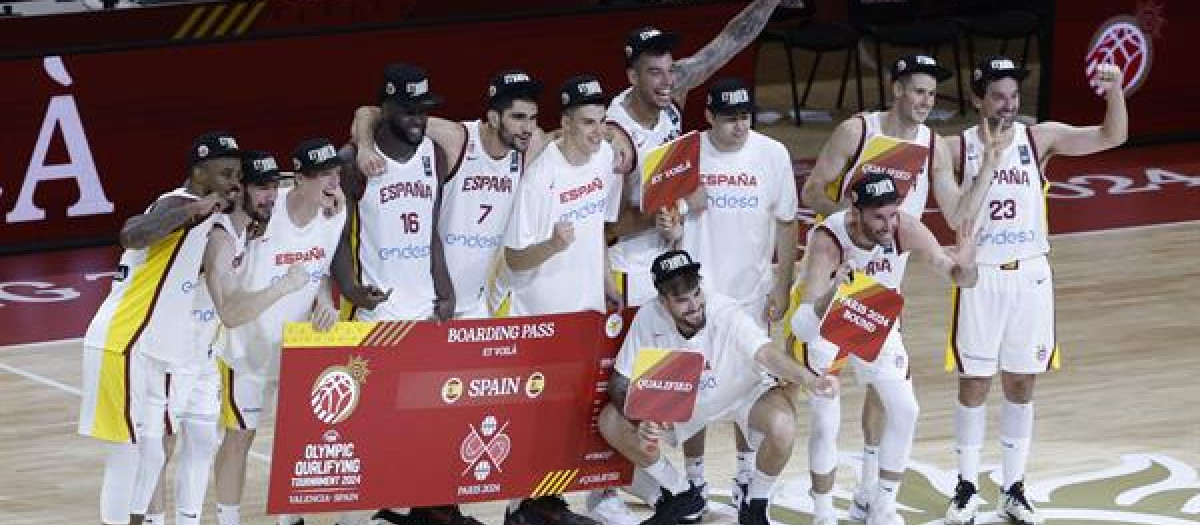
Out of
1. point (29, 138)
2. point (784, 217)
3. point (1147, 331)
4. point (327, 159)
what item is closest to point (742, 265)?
point (784, 217)

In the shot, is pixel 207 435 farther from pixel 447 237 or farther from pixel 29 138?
pixel 29 138

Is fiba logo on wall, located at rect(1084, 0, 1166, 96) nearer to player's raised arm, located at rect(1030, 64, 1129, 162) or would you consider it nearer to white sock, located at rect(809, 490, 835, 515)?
player's raised arm, located at rect(1030, 64, 1129, 162)

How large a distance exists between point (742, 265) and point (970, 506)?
1689 millimetres

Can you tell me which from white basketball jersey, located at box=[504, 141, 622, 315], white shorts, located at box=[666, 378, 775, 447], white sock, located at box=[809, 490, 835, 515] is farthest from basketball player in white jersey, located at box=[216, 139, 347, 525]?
white sock, located at box=[809, 490, 835, 515]

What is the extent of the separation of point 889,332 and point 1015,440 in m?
1.21

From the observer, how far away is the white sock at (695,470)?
14203mm

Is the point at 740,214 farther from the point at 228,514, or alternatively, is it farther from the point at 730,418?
the point at 228,514

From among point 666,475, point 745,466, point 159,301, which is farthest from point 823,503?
point 159,301

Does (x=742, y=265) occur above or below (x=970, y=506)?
above

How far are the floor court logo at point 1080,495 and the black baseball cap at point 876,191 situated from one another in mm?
1883

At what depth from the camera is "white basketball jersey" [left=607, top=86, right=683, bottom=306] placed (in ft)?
46.0

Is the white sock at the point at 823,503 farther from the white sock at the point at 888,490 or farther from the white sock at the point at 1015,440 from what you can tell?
the white sock at the point at 1015,440

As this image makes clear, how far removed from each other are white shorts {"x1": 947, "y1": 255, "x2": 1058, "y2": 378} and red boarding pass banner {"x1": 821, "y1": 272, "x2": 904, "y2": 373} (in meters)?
0.92

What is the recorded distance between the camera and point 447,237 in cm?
1370
